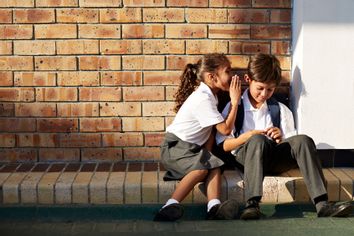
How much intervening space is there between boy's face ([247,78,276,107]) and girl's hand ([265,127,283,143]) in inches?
9.2

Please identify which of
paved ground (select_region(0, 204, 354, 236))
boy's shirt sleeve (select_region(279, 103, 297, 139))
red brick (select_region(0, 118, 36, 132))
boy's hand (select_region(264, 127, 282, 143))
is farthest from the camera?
red brick (select_region(0, 118, 36, 132))

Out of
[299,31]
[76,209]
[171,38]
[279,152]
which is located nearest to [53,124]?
[76,209]

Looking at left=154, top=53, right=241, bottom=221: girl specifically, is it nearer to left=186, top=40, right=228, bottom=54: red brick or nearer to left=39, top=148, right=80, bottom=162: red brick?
left=186, top=40, right=228, bottom=54: red brick

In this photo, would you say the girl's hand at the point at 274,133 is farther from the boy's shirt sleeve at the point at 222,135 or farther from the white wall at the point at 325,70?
the white wall at the point at 325,70

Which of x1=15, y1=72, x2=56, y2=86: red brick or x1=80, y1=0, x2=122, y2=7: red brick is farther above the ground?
x1=80, y1=0, x2=122, y2=7: red brick

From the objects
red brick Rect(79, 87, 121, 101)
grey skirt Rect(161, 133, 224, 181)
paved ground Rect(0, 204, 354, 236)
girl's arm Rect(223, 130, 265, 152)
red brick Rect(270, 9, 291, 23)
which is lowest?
paved ground Rect(0, 204, 354, 236)

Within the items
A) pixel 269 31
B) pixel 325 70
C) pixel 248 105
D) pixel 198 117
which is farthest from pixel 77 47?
pixel 325 70

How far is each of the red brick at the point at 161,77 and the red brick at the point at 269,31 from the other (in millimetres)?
658

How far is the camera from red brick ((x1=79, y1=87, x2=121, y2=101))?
417 centimetres

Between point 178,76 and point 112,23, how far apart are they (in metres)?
0.64

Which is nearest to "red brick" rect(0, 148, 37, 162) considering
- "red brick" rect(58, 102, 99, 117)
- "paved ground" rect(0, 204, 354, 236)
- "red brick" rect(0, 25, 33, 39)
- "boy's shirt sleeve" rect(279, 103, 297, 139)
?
"red brick" rect(58, 102, 99, 117)

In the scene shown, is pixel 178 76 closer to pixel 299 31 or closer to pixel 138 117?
pixel 138 117

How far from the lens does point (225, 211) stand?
345 cm

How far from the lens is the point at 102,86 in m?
4.16
